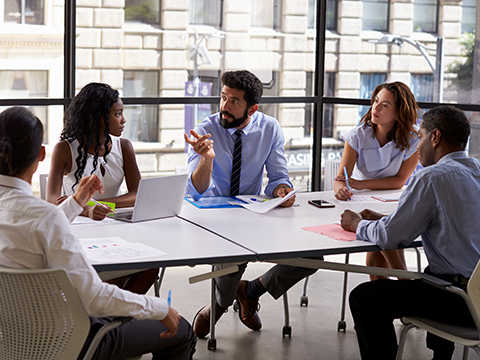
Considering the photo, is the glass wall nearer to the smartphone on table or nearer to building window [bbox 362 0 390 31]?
building window [bbox 362 0 390 31]

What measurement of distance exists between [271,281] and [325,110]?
2751 millimetres

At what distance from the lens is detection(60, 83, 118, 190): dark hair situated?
2.90 meters

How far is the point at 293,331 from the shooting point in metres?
3.29

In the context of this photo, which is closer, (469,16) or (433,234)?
(433,234)

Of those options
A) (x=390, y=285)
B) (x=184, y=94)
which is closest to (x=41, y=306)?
(x=390, y=285)

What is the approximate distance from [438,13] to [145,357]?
13.1ft

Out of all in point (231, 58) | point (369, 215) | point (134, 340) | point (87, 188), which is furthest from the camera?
point (231, 58)

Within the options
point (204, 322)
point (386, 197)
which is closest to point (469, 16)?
point (386, 197)

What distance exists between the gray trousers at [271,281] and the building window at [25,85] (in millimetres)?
2364

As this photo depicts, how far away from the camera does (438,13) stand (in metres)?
5.18

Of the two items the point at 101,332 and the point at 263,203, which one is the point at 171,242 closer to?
the point at 101,332

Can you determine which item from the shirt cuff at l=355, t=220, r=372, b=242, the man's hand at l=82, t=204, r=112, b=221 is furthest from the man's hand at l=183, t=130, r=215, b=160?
the shirt cuff at l=355, t=220, r=372, b=242

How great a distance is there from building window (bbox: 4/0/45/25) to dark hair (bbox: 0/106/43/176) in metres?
3.07

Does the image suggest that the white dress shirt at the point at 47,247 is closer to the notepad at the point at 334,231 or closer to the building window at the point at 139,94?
the notepad at the point at 334,231
